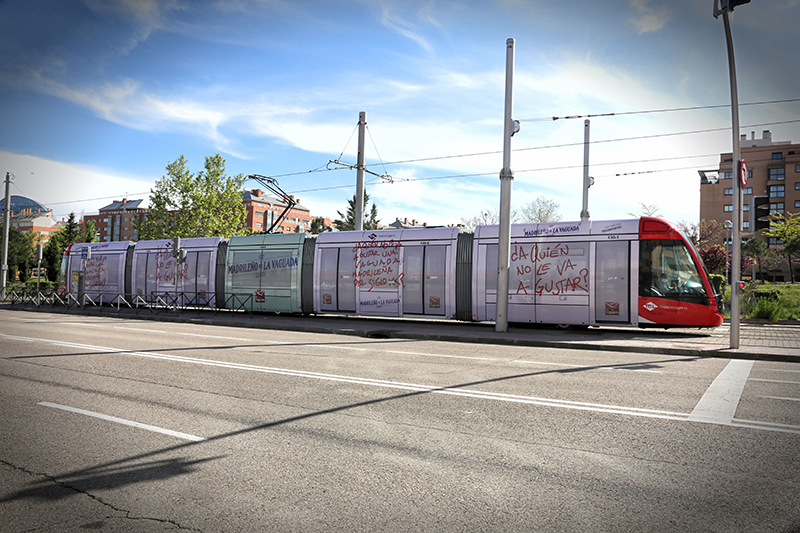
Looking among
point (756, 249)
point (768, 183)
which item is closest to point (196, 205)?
point (756, 249)

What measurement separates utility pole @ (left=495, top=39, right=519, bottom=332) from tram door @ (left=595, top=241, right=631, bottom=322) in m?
2.69

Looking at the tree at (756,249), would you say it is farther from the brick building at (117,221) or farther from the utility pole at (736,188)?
the brick building at (117,221)

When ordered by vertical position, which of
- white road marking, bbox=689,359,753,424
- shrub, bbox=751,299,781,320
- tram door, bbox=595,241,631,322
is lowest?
white road marking, bbox=689,359,753,424

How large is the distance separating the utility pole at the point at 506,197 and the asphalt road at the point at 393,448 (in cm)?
620

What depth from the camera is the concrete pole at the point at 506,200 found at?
15.0 m

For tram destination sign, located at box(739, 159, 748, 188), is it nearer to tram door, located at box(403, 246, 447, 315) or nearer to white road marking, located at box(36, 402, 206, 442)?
tram door, located at box(403, 246, 447, 315)

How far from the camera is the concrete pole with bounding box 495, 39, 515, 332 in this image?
15.0 m

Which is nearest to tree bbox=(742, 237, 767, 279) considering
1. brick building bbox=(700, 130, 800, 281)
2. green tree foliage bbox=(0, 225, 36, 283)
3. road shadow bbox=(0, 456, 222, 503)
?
brick building bbox=(700, 130, 800, 281)

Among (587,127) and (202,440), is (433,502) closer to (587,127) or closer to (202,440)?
(202,440)

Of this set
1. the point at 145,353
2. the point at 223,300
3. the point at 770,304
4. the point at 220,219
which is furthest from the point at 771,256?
the point at 145,353

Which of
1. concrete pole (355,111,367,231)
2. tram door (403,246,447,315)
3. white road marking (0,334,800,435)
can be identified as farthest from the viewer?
concrete pole (355,111,367,231)

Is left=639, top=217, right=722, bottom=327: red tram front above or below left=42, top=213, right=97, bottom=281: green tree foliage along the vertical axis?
below

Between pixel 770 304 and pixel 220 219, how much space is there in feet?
124

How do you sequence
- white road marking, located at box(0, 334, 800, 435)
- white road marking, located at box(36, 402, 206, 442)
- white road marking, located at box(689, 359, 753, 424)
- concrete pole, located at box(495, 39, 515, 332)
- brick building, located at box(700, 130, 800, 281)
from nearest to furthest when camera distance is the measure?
white road marking, located at box(36, 402, 206, 442)
white road marking, located at box(0, 334, 800, 435)
white road marking, located at box(689, 359, 753, 424)
concrete pole, located at box(495, 39, 515, 332)
brick building, located at box(700, 130, 800, 281)
